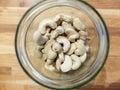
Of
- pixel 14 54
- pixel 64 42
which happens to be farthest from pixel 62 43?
pixel 14 54

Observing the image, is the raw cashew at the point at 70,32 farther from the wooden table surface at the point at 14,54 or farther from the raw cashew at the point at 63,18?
the wooden table surface at the point at 14,54

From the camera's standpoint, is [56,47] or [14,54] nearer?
[56,47]

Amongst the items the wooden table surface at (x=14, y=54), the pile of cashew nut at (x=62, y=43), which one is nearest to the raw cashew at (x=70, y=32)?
the pile of cashew nut at (x=62, y=43)

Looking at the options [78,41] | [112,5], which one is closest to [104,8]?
[112,5]

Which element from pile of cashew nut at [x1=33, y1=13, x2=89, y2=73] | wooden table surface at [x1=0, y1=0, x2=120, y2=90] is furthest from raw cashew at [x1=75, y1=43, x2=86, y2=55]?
wooden table surface at [x1=0, y1=0, x2=120, y2=90]

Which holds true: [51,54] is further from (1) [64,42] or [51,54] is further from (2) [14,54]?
(2) [14,54]

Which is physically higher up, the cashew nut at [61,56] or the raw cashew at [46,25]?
the raw cashew at [46,25]
